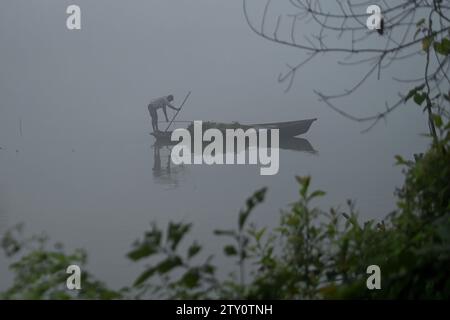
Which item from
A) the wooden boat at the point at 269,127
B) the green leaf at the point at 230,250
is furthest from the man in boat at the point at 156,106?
the green leaf at the point at 230,250

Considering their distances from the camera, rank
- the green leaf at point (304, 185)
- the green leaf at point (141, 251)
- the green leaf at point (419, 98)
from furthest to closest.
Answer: the green leaf at point (419, 98)
the green leaf at point (304, 185)
the green leaf at point (141, 251)

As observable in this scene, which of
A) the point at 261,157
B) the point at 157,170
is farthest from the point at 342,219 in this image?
the point at 157,170

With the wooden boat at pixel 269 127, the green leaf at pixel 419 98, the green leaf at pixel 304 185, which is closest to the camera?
the green leaf at pixel 304 185

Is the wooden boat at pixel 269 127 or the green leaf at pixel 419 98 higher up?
the green leaf at pixel 419 98

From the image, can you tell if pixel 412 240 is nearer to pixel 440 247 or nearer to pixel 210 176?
pixel 440 247

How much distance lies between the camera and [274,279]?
83 centimetres

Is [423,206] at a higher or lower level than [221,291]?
higher

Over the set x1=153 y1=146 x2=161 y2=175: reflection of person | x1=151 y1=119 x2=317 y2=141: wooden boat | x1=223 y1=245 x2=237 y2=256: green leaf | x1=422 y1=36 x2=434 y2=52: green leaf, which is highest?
x1=422 y1=36 x2=434 y2=52: green leaf

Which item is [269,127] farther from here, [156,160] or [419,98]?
[419,98]

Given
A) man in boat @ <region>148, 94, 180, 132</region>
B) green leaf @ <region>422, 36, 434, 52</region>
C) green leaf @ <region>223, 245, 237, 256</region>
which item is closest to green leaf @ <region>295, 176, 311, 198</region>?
green leaf @ <region>223, 245, 237, 256</region>

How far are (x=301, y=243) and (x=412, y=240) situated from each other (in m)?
0.21

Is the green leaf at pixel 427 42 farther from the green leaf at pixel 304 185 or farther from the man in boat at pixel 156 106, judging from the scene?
the man in boat at pixel 156 106

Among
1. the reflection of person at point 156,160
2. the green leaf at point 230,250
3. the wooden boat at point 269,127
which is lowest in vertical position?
the green leaf at point 230,250

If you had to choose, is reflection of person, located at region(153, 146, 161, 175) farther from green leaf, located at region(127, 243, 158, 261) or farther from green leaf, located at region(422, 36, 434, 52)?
green leaf, located at region(127, 243, 158, 261)
